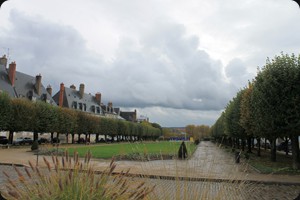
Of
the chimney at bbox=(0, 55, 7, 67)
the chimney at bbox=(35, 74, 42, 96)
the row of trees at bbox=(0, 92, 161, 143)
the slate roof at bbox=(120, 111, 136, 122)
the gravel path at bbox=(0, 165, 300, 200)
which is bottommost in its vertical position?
the gravel path at bbox=(0, 165, 300, 200)

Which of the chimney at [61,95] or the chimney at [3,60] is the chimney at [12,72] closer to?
the chimney at [3,60]

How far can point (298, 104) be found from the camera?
15797 mm

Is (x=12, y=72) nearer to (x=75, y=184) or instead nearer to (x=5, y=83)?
(x=5, y=83)

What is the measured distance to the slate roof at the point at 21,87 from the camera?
54.1 meters

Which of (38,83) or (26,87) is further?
(38,83)

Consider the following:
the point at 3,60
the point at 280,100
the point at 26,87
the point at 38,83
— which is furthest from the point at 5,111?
the point at 38,83

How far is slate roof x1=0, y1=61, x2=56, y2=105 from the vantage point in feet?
177

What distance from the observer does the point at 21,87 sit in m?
58.9

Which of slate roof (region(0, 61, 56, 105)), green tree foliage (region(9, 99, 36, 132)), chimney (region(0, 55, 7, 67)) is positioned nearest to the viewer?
green tree foliage (region(9, 99, 36, 132))

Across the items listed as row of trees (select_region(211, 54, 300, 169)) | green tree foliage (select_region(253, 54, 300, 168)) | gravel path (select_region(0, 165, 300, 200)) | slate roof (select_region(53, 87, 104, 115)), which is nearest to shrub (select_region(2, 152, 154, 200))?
gravel path (select_region(0, 165, 300, 200))

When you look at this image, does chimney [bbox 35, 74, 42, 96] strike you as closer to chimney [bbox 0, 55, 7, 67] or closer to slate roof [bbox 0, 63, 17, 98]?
slate roof [bbox 0, 63, 17, 98]

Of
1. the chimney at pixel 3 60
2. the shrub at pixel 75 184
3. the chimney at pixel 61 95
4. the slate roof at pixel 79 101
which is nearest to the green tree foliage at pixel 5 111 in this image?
the chimney at pixel 3 60

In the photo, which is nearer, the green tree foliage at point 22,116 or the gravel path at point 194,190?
the gravel path at point 194,190

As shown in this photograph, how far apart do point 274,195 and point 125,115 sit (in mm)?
133464
